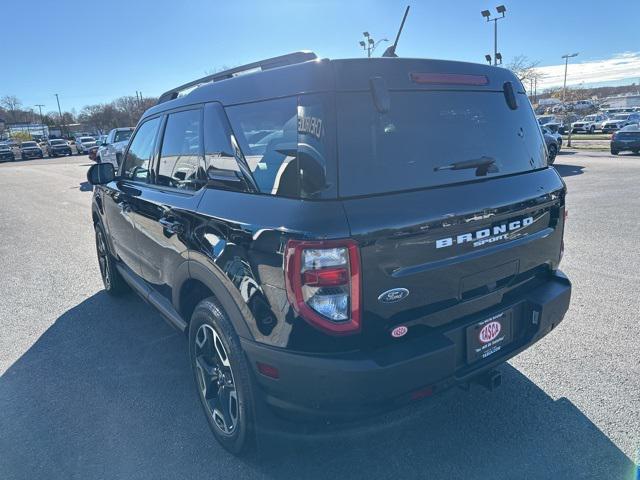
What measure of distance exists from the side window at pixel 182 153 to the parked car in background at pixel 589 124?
43.9 metres

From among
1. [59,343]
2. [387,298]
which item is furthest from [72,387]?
[387,298]

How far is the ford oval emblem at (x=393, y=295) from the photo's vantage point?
1.95 meters

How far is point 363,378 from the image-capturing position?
74.7 inches

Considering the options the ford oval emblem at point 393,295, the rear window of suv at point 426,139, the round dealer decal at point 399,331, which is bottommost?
the round dealer decal at point 399,331

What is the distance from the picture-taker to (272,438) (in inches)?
91.0

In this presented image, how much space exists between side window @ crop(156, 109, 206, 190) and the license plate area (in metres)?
1.66

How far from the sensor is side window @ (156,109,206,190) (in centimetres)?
274

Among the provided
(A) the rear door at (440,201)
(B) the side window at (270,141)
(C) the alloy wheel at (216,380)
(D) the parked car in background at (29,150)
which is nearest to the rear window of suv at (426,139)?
(A) the rear door at (440,201)

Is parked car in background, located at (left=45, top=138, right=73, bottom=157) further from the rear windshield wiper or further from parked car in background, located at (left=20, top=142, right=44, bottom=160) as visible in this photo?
the rear windshield wiper

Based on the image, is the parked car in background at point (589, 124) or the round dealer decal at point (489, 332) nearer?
the round dealer decal at point (489, 332)

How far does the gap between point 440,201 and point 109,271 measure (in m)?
4.05

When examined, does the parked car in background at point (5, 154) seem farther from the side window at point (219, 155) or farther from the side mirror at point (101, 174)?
the side window at point (219, 155)

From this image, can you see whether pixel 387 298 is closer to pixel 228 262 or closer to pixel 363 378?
pixel 363 378

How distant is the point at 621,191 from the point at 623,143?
11.6 m
